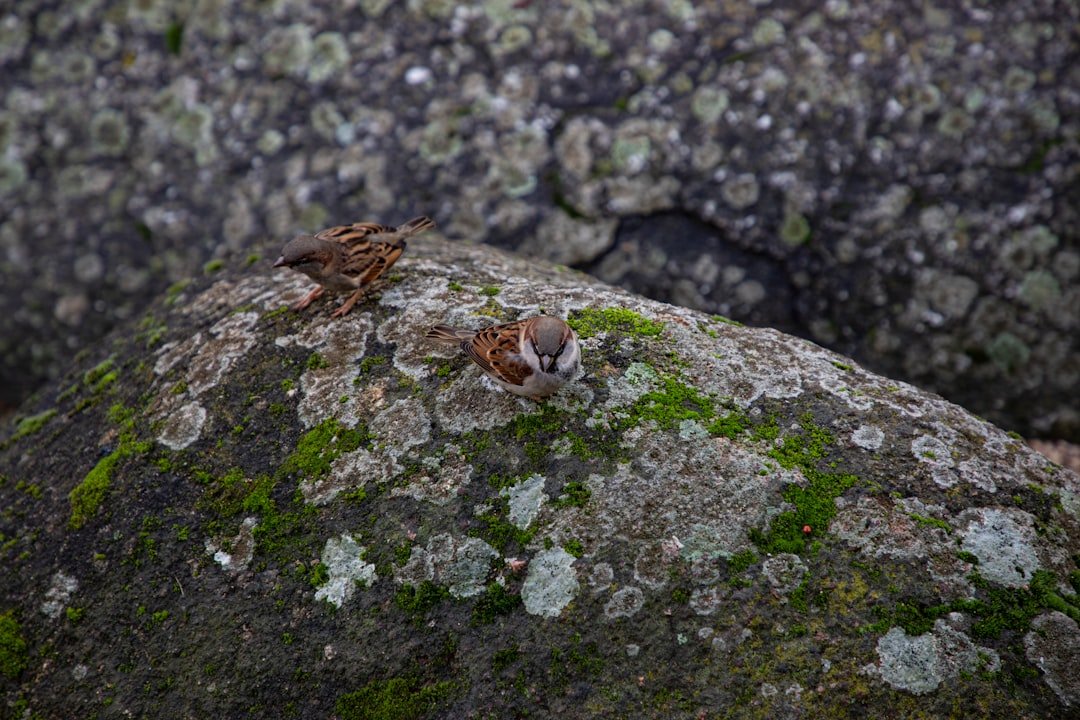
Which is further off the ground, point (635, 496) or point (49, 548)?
point (635, 496)

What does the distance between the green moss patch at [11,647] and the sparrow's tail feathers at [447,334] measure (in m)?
Result: 2.41

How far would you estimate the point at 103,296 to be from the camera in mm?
7500

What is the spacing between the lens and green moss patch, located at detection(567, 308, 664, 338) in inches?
175

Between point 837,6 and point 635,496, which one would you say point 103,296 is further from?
point 837,6

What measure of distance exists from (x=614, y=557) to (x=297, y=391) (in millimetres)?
1946

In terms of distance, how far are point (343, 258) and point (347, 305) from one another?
278 mm

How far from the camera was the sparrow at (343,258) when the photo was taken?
15.4ft

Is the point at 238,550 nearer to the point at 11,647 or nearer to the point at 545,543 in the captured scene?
the point at 11,647

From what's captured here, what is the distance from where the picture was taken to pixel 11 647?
388 cm

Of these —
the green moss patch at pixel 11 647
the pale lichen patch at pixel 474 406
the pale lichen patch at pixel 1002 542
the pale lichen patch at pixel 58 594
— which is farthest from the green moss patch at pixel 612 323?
the green moss patch at pixel 11 647

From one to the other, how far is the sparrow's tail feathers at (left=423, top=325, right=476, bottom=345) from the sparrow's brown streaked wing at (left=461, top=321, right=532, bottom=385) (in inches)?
4.4

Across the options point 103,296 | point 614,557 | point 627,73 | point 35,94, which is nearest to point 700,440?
point 614,557

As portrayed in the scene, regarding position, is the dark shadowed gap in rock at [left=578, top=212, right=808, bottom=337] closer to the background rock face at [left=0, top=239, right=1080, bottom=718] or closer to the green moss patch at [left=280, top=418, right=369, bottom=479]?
the background rock face at [left=0, top=239, right=1080, bottom=718]

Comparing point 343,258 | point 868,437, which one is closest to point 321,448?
point 343,258
